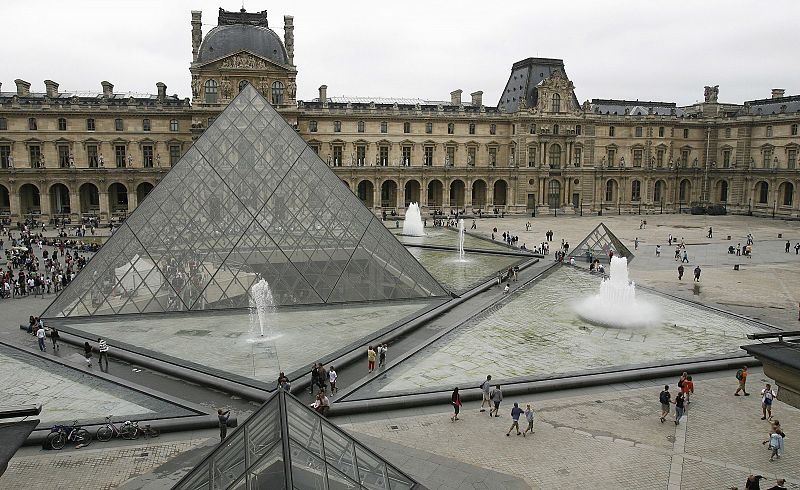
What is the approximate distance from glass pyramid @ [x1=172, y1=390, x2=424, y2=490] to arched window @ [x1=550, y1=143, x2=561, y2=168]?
53.5m

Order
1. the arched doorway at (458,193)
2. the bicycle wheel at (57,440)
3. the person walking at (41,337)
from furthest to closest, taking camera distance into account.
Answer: the arched doorway at (458,193) → the person walking at (41,337) → the bicycle wheel at (57,440)

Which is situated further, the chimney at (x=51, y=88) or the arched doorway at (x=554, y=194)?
the arched doorway at (x=554, y=194)

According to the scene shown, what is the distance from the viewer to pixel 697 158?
62344mm

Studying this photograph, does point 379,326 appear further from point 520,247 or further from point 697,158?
point 697,158

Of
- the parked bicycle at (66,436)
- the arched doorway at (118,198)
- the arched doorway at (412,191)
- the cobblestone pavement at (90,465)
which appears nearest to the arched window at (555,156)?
the arched doorway at (412,191)

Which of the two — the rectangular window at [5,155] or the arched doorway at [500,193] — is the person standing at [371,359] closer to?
the rectangular window at [5,155]

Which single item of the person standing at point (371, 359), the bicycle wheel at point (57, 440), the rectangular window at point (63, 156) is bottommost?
the bicycle wheel at point (57, 440)

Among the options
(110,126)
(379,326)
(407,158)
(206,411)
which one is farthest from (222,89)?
(206,411)

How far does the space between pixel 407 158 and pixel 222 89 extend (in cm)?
1742

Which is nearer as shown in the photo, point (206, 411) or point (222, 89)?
point (206, 411)

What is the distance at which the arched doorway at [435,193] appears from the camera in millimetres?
58531

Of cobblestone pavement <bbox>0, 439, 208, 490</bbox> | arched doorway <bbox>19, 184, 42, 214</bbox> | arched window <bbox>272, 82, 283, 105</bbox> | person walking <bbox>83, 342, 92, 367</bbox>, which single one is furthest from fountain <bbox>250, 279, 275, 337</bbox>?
arched doorway <bbox>19, 184, 42, 214</bbox>

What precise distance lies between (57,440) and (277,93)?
4223 cm

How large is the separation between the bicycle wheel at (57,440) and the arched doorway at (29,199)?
43893mm
